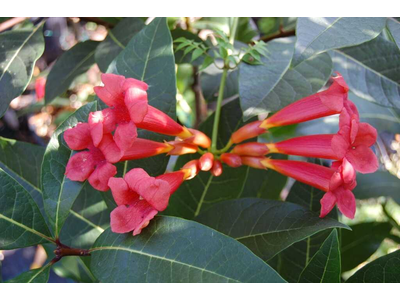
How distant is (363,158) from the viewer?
0.95 meters

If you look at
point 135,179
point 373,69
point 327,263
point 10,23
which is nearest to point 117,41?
point 10,23

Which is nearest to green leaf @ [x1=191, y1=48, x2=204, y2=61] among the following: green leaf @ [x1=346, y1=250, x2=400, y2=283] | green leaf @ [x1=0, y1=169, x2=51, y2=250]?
green leaf @ [x1=0, y1=169, x2=51, y2=250]

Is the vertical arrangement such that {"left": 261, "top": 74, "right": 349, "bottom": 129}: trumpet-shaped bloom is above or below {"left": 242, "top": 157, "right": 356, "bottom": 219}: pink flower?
above

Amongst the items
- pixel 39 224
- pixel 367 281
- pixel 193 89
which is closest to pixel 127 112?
pixel 39 224

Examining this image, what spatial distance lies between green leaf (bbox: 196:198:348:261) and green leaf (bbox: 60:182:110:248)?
36 centimetres

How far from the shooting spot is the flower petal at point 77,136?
910 millimetres

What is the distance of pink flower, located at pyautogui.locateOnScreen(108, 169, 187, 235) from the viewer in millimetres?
847

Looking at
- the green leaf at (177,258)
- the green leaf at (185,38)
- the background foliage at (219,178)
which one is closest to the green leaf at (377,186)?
the background foliage at (219,178)

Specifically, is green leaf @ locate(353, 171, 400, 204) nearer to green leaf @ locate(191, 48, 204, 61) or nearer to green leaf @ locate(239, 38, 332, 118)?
green leaf @ locate(239, 38, 332, 118)

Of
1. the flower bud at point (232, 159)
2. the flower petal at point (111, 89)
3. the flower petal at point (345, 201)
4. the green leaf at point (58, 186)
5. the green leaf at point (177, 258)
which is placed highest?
the flower petal at point (111, 89)

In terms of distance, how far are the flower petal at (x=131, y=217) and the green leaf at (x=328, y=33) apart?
41 cm

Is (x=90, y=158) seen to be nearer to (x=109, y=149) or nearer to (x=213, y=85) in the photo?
(x=109, y=149)

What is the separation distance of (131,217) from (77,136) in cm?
21

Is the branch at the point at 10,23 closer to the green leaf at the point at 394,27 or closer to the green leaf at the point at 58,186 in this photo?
the green leaf at the point at 58,186
